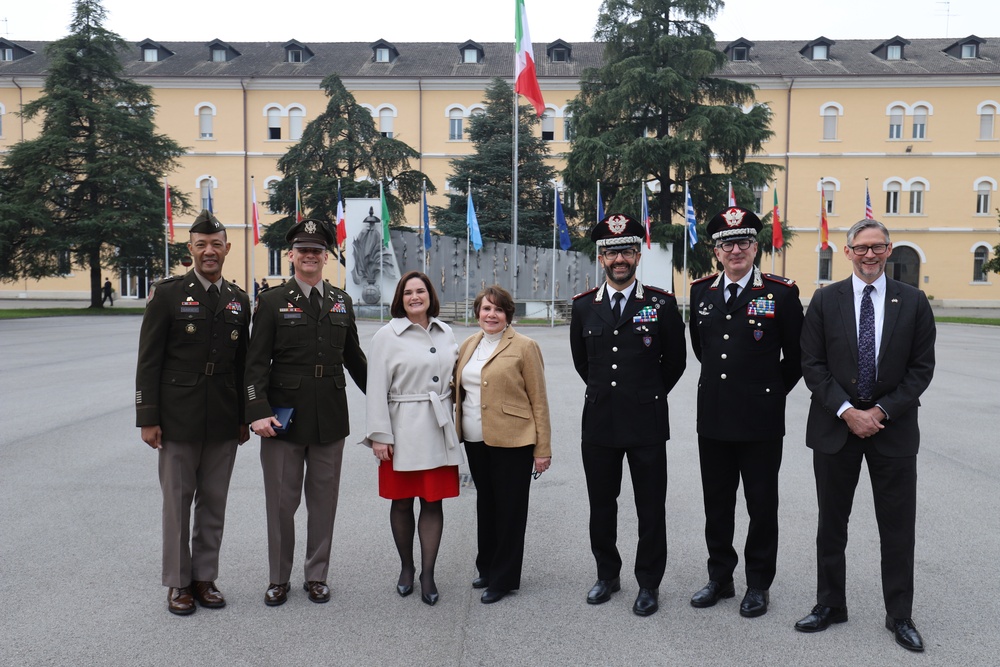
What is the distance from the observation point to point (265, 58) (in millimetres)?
54250

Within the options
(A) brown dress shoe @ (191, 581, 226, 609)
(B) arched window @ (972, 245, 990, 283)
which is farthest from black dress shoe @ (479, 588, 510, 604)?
(B) arched window @ (972, 245, 990, 283)

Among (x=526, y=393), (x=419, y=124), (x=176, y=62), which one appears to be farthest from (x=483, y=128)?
(x=526, y=393)

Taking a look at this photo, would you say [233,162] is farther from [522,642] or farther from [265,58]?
[522,642]

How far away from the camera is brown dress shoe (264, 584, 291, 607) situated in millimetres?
4273

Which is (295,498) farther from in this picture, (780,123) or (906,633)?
(780,123)

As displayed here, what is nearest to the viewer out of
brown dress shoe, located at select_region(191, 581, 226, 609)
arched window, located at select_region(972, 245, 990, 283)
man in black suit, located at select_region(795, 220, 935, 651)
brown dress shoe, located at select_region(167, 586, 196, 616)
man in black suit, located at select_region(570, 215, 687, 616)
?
man in black suit, located at select_region(795, 220, 935, 651)

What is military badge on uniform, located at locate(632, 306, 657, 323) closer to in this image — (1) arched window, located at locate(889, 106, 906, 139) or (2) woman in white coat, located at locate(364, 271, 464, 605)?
(2) woman in white coat, located at locate(364, 271, 464, 605)

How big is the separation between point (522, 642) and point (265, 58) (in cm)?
5643

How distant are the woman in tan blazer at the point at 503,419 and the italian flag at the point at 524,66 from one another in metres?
18.7

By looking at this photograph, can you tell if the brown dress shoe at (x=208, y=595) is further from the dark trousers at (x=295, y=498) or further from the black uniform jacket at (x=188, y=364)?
the black uniform jacket at (x=188, y=364)

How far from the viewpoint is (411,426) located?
438cm

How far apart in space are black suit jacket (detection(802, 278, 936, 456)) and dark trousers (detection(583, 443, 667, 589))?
2.76ft

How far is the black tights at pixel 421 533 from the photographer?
14.5 feet

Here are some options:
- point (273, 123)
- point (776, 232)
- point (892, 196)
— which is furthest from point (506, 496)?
point (892, 196)
